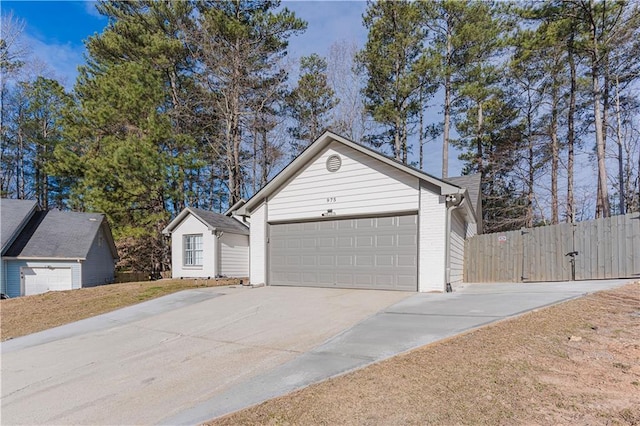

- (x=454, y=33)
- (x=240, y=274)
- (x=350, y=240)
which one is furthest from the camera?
(x=454, y=33)

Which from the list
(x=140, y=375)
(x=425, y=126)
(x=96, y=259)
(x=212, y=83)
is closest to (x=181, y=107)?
(x=212, y=83)

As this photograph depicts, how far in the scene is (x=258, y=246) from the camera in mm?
11750

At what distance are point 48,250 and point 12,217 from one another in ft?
9.01

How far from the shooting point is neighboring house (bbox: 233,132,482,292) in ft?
29.9

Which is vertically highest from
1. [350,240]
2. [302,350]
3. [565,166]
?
[565,166]

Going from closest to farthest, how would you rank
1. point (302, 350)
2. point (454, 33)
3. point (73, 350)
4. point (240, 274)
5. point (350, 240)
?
point (302, 350)
point (73, 350)
point (350, 240)
point (240, 274)
point (454, 33)

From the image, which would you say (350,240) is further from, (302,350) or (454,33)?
(454,33)

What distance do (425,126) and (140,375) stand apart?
22.5m

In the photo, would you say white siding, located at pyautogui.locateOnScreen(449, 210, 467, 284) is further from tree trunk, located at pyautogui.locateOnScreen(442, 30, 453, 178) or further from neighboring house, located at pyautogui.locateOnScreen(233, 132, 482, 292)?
tree trunk, located at pyautogui.locateOnScreen(442, 30, 453, 178)

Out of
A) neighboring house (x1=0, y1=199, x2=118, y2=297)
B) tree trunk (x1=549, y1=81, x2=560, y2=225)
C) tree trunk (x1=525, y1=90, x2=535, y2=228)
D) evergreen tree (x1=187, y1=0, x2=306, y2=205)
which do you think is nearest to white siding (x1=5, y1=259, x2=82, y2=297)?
neighboring house (x1=0, y1=199, x2=118, y2=297)

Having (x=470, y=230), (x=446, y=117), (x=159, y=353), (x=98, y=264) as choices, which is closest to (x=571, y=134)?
(x=446, y=117)

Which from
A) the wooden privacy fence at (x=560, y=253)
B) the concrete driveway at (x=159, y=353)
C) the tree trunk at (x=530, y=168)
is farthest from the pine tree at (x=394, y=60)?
the concrete driveway at (x=159, y=353)

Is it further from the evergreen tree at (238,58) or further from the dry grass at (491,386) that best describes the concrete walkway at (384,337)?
the evergreen tree at (238,58)

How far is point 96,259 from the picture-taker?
18781 mm
